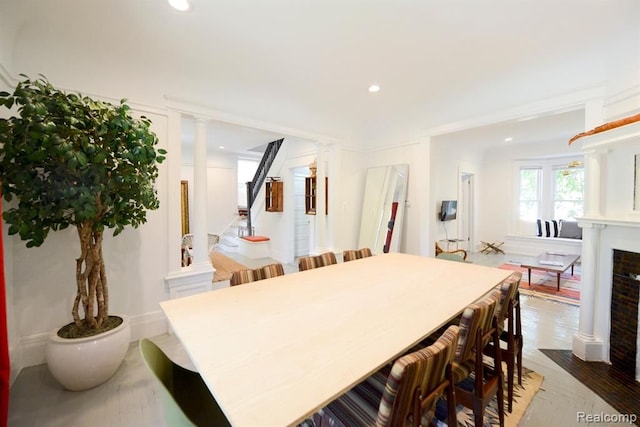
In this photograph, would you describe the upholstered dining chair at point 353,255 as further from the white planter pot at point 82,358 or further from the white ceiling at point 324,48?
the white planter pot at point 82,358

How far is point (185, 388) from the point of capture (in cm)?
121

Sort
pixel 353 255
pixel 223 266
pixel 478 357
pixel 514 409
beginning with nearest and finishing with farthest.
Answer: pixel 478 357, pixel 514 409, pixel 353 255, pixel 223 266

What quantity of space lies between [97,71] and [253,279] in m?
2.42

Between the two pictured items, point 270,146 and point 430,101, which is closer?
point 430,101

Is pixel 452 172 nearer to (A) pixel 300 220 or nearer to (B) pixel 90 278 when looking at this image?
(A) pixel 300 220

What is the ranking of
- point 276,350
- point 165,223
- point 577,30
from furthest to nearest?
point 165,223 < point 577,30 < point 276,350

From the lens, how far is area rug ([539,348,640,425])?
182 centimetres

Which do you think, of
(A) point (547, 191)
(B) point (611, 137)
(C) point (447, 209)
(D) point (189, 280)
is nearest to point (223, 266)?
(D) point (189, 280)

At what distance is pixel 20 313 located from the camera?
2.13 metres

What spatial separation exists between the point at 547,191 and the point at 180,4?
796 centimetres

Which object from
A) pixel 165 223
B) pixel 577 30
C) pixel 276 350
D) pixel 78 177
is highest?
pixel 577 30

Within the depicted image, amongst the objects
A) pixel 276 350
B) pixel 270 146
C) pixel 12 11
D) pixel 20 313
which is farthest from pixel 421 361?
pixel 270 146

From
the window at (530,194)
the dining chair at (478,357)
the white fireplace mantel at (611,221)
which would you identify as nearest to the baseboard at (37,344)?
the dining chair at (478,357)

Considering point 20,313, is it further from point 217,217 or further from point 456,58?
point 217,217
